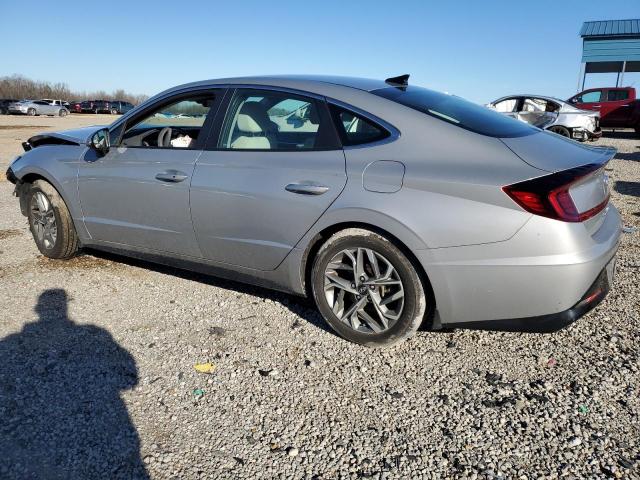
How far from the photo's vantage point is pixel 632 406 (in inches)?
96.0

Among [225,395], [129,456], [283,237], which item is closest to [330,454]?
[225,395]

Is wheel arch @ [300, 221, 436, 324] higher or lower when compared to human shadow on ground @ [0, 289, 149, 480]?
higher

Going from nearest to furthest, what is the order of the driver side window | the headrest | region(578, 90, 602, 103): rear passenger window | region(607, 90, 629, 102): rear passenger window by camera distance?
the headrest → the driver side window → region(607, 90, 629, 102): rear passenger window → region(578, 90, 602, 103): rear passenger window

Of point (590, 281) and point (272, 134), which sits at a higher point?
point (272, 134)

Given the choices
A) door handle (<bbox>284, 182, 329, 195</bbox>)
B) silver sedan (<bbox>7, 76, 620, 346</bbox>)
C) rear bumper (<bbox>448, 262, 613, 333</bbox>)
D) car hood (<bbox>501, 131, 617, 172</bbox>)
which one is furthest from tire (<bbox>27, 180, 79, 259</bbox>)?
car hood (<bbox>501, 131, 617, 172</bbox>)

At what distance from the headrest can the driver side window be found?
0.28m

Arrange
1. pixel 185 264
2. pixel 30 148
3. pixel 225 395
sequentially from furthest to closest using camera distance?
pixel 30 148, pixel 185 264, pixel 225 395

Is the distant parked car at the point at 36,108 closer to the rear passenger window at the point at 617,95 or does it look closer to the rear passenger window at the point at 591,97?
the rear passenger window at the point at 591,97

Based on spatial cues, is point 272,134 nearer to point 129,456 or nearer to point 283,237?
point 283,237

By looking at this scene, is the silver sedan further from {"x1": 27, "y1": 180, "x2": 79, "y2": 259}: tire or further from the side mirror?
{"x1": 27, "y1": 180, "x2": 79, "y2": 259}: tire

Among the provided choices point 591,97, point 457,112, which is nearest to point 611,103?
point 591,97

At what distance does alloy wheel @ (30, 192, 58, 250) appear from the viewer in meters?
4.52

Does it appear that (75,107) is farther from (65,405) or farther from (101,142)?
(65,405)

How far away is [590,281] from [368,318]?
1224 mm
